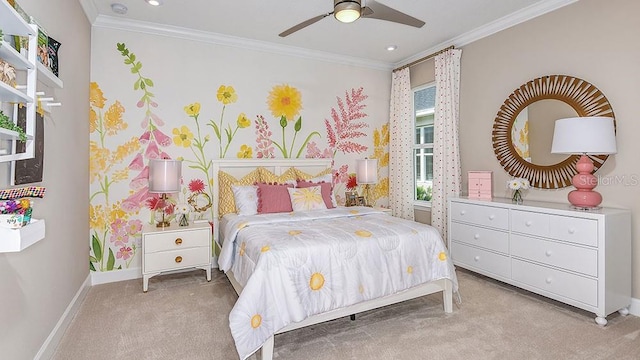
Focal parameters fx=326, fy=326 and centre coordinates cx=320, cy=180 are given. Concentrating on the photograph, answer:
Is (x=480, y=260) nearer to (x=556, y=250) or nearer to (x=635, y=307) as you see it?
(x=556, y=250)

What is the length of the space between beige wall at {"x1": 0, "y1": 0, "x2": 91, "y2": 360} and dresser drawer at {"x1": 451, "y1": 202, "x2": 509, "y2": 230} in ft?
11.9

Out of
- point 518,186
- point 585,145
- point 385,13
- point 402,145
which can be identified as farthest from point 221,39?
point 585,145

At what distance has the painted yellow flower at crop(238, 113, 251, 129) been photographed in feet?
13.3

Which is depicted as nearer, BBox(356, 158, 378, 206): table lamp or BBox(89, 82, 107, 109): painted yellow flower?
BBox(89, 82, 107, 109): painted yellow flower

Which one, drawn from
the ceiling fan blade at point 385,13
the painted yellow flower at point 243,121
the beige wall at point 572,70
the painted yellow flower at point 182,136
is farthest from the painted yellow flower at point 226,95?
the beige wall at point 572,70

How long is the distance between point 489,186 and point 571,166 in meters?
0.76

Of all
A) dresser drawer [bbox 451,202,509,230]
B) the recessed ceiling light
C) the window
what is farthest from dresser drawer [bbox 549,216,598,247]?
the recessed ceiling light

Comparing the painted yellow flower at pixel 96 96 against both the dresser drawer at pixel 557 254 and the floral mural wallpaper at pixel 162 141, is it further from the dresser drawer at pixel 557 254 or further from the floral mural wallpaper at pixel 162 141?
the dresser drawer at pixel 557 254

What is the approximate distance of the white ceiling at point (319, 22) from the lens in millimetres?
3145

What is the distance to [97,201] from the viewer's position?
3404 mm

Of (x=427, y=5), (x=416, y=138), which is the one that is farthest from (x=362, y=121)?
(x=427, y=5)

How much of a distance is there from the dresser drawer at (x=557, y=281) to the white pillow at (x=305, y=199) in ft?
6.52

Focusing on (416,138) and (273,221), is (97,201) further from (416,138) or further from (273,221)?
(416,138)

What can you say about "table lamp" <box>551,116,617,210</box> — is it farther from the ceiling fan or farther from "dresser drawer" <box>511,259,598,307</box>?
the ceiling fan
